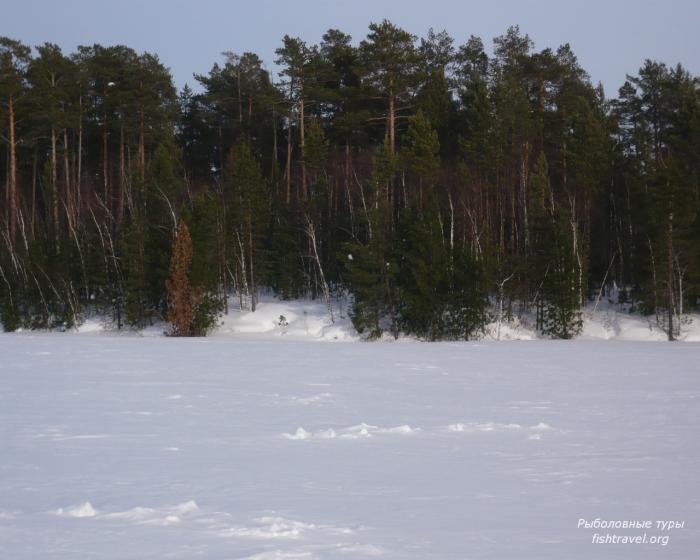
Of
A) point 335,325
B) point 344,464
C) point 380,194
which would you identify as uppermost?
point 380,194

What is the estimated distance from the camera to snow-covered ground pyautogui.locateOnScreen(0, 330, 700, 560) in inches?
243

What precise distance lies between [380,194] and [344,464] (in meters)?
29.3

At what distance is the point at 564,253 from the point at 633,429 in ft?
83.4

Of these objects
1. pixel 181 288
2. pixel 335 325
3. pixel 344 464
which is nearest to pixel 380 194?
pixel 335 325

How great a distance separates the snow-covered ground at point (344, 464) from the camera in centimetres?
617

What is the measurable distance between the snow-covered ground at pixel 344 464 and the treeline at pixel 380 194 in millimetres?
17459

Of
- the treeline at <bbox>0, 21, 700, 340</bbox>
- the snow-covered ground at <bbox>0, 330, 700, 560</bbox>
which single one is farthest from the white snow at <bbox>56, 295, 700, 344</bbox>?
the snow-covered ground at <bbox>0, 330, 700, 560</bbox>

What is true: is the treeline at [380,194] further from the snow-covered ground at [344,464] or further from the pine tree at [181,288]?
the snow-covered ground at [344,464]

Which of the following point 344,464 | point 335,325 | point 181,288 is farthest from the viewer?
point 335,325

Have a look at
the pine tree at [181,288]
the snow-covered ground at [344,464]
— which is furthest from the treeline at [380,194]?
the snow-covered ground at [344,464]

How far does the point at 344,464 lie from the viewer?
8.97m

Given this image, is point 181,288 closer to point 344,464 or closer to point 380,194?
point 380,194

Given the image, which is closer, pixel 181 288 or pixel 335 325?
pixel 181 288

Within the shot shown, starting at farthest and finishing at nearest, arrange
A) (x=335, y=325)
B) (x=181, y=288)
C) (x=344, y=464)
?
(x=335, y=325) < (x=181, y=288) < (x=344, y=464)
